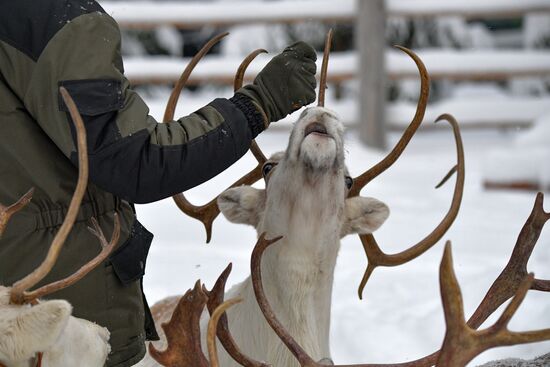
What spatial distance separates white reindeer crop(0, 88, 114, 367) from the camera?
2340mm

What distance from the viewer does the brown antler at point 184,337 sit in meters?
2.94

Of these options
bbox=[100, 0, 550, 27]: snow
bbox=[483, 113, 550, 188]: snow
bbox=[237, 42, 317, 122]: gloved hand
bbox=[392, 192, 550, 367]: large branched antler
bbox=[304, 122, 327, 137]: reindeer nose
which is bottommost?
bbox=[392, 192, 550, 367]: large branched antler

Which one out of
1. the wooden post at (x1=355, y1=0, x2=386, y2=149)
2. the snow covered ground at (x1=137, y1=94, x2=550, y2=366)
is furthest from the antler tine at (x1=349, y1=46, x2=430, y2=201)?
the wooden post at (x1=355, y1=0, x2=386, y2=149)

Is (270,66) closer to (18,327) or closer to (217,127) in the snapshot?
(217,127)

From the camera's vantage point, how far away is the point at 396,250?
7.49m

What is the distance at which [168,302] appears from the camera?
4.82 meters

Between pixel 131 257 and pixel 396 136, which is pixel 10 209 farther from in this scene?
pixel 396 136

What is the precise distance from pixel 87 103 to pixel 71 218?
1.40 feet

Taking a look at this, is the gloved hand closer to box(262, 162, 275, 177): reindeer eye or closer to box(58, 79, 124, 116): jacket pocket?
box(58, 79, 124, 116): jacket pocket

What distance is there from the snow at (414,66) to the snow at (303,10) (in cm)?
43

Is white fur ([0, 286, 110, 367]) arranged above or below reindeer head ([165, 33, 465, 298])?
below

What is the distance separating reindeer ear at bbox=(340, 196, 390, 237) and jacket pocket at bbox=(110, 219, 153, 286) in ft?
2.70

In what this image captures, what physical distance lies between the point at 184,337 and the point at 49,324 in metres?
0.70

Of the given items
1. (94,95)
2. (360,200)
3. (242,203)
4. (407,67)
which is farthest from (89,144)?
(407,67)
